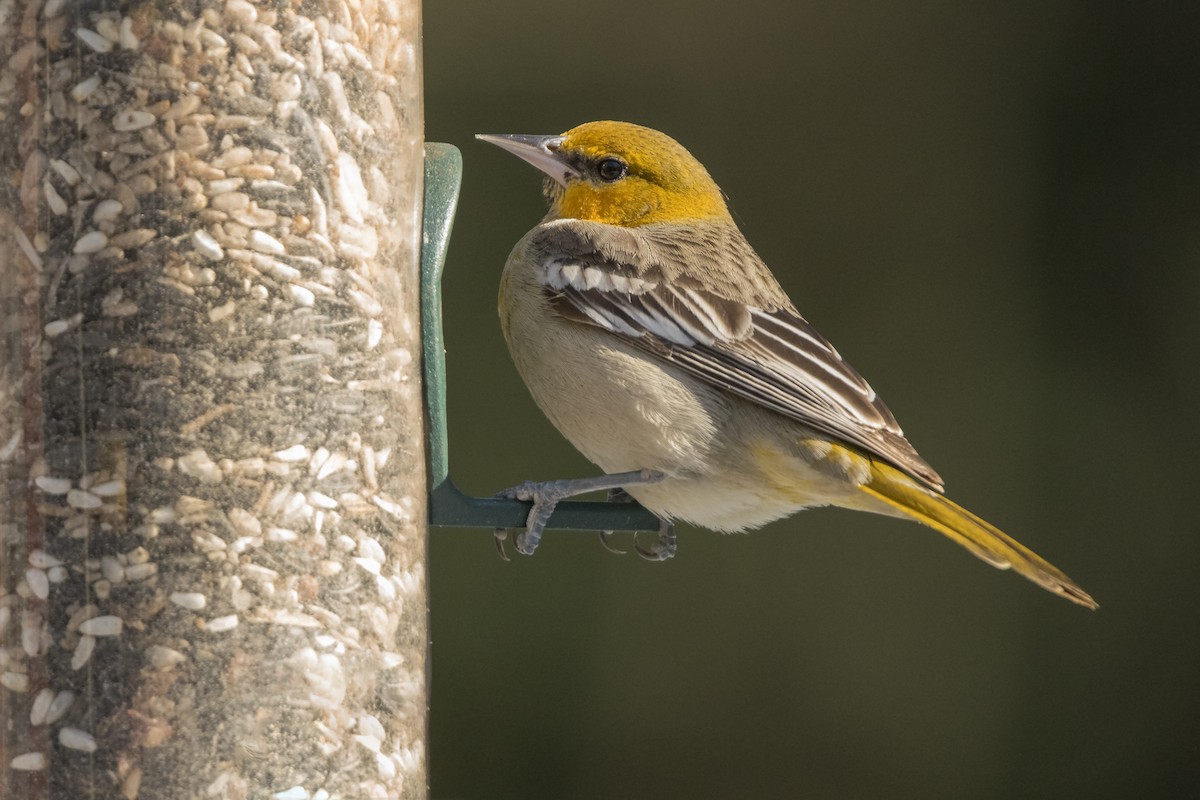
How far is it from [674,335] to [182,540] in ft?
6.56

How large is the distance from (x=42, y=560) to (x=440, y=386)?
1131 mm

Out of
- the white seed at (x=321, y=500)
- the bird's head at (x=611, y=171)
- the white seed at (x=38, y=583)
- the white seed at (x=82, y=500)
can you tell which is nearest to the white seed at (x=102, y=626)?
the white seed at (x=38, y=583)

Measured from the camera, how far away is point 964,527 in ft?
15.7

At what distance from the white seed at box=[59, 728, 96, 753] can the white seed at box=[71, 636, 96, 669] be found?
0.14 metres

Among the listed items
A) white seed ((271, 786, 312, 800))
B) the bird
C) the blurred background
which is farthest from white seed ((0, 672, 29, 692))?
the blurred background

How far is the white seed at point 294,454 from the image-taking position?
3.48 m

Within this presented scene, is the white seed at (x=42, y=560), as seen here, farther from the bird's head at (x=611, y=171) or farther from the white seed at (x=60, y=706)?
the bird's head at (x=611, y=171)

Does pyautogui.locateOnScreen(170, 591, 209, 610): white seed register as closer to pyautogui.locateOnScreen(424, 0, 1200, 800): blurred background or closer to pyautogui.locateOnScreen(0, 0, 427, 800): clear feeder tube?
pyautogui.locateOnScreen(0, 0, 427, 800): clear feeder tube

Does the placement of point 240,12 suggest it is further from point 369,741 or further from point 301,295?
point 369,741

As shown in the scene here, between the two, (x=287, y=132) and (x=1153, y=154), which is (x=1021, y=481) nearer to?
(x=1153, y=154)

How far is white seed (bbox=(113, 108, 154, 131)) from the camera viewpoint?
337cm

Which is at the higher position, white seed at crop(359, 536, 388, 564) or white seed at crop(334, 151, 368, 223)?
white seed at crop(334, 151, 368, 223)

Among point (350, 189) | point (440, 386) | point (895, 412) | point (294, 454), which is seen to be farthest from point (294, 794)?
point (895, 412)

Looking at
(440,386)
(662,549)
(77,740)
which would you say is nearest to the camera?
(77,740)
